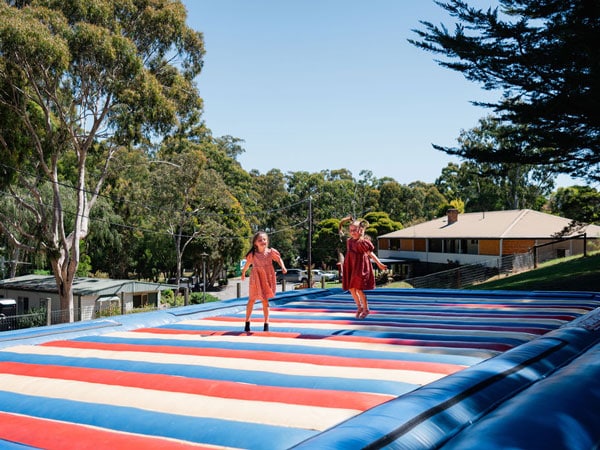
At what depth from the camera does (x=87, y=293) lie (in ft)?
→ 69.1

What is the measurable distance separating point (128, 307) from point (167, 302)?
513 centimetres

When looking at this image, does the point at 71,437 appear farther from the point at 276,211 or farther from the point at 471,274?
the point at 276,211

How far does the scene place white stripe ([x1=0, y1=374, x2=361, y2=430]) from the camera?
2570 millimetres

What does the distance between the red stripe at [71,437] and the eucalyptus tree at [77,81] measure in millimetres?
13902

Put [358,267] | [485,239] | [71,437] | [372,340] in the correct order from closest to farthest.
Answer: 1. [71,437]
2. [372,340]
3. [358,267]
4. [485,239]

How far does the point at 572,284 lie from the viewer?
14.7 metres

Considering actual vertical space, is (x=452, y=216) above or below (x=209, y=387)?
above

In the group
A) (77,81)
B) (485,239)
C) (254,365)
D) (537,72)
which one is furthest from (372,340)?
(485,239)

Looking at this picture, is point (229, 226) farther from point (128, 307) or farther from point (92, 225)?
point (128, 307)

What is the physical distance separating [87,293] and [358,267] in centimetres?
1775

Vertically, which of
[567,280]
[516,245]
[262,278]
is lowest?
[567,280]

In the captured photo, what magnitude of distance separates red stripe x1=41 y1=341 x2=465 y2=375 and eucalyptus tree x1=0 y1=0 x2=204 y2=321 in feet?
39.5

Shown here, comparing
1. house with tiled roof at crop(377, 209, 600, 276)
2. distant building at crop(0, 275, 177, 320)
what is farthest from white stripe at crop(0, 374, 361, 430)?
house with tiled roof at crop(377, 209, 600, 276)

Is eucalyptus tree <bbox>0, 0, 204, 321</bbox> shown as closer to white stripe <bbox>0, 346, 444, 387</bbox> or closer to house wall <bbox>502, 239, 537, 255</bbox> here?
white stripe <bbox>0, 346, 444, 387</bbox>
